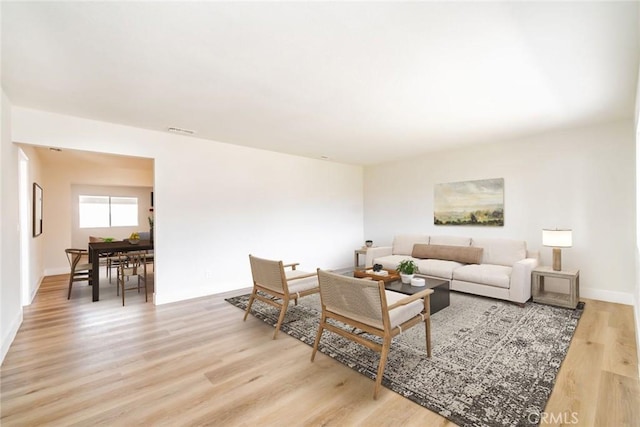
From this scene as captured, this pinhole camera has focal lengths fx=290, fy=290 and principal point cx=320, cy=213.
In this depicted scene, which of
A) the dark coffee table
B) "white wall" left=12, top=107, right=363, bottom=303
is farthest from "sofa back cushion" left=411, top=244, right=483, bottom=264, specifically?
"white wall" left=12, top=107, right=363, bottom=303

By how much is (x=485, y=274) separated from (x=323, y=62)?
3.63 meters

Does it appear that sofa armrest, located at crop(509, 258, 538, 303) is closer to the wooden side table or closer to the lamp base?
the wooden side table

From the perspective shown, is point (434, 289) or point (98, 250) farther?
point (98, 250)

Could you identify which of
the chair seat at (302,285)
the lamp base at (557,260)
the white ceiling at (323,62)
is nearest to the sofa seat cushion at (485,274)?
the lamp base at (557,260)

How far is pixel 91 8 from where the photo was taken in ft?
5.47

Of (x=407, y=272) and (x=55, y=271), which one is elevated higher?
(x=407, y=272)

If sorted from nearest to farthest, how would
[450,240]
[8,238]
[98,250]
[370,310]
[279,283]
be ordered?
[370,310]
[8,238]
[279,283]
[98,250]
[450,240]

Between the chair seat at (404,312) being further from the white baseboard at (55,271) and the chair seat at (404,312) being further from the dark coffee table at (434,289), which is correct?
the white baseboard at (55,271)

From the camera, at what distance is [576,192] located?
4188 mm

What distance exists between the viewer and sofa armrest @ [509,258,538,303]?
378 centimetres

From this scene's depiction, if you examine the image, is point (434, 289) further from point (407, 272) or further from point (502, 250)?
point (502, 250)

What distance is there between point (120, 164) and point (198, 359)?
6023 millimetres

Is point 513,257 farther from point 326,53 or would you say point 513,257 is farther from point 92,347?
point 92,347

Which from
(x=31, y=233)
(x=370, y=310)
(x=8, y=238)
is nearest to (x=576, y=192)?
(x=370, y=310)
